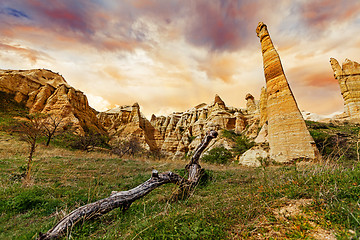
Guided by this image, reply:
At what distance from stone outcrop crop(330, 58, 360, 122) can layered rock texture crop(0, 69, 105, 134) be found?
235 ft

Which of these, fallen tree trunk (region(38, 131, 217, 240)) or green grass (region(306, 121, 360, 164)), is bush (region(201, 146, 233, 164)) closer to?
green grass (region(306, 121, 360, 164))

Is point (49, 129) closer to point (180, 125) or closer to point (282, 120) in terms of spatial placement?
point (282, 120)

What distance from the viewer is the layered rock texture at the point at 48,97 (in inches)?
1310

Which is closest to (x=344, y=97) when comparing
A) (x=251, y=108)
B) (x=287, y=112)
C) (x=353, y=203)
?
(x=251, y=108)

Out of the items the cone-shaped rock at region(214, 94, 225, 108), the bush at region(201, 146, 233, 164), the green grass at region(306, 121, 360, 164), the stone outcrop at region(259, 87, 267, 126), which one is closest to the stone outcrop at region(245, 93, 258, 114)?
the cone-shaped rock at region(214, 94, 225, 108)

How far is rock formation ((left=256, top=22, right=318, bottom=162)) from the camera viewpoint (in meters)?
14.7

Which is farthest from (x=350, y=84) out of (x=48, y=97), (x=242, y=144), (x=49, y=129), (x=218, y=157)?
(x=48, y=97)

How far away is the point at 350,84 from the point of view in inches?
1772

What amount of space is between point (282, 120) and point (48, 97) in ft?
161

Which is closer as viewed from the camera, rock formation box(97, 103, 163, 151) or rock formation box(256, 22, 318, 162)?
rock formation box(256, 22, 318, 162)

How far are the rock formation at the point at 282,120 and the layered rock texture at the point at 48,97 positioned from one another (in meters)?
34.2

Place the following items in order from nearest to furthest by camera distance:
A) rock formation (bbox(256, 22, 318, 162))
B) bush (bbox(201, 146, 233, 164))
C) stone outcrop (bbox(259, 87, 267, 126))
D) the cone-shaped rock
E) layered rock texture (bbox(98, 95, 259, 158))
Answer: rock formation (bbox(256, 22, 318, 162)) → bush (bbox(201, 146, 233, 164)) → stone outcrop (bbox(259, 87, 267, 126)) → layered rock texture (bbox(98, 95, 259, 158)) → the cone-shaped rock

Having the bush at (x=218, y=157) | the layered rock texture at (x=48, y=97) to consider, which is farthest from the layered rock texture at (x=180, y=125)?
the bush at (x=218, y=157)

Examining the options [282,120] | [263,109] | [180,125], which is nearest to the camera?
[282,120]
